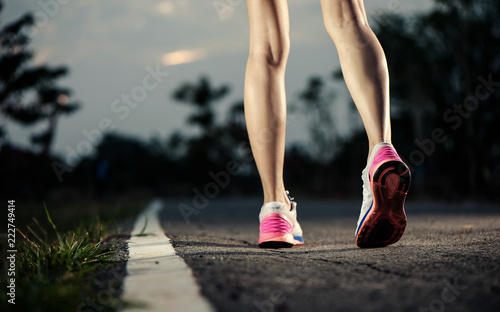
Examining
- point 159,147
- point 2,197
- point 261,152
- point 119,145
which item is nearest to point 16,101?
point 2,197

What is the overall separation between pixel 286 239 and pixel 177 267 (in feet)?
2.45

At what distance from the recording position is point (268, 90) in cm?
191

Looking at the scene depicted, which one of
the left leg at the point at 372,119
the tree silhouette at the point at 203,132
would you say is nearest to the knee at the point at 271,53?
the left leg at the point at 372,119

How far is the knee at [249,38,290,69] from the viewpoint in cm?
194

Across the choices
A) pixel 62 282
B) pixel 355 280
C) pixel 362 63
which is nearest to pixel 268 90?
pixel 362 63

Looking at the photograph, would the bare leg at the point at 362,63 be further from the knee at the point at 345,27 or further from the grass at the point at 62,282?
the grass at the point at 62,282

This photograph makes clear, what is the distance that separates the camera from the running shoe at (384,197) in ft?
5.19

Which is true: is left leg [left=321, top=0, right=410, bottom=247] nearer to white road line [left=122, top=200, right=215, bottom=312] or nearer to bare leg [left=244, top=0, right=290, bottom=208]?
bare leg [left=244, top=0, right=290, bottom=208]

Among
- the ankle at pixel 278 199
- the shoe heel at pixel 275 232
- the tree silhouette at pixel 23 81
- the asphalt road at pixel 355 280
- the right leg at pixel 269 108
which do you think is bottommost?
the asphalt road at pixel 355 280

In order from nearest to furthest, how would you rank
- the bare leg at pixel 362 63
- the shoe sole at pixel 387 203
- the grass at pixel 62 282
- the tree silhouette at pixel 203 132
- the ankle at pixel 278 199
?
1. the grass at pixel 62 282
2. the shoe sole at pixel 387 203
3. the bare leg at pixel 362 63
4. the ankle at pixel 278 199
5. the tree silhouette at pixel 203 132

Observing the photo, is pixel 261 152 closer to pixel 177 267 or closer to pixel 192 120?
pixel 177 267

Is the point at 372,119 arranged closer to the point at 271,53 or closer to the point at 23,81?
the point at 271,53

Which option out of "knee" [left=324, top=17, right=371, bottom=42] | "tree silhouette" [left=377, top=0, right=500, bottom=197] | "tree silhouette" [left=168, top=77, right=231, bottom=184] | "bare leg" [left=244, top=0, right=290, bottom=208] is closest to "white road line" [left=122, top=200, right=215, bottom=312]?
"bare leg" [left=244, top=0, right=290, bottom=208]

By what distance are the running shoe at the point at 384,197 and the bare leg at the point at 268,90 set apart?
0.42m
